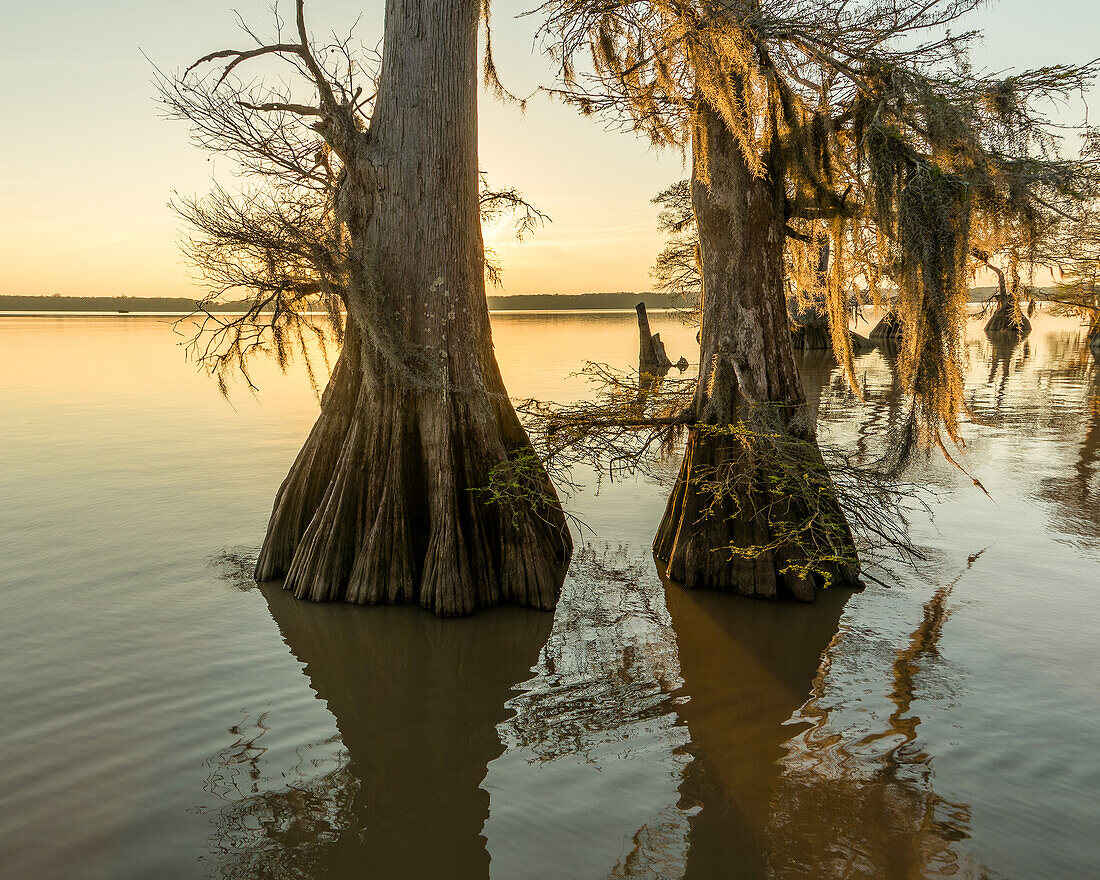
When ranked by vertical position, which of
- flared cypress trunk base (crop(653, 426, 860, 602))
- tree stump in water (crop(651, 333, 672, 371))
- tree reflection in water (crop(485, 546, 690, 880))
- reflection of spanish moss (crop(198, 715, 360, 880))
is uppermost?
tree stump in water (crop(651, 333, 672, 371))

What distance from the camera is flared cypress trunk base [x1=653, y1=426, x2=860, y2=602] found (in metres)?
6.07

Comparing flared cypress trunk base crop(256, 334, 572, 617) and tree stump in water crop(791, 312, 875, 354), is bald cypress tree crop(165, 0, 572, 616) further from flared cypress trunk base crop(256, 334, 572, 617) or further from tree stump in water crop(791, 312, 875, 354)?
tree stump in water crop(791, 312, 875, 354)

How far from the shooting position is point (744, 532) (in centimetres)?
629

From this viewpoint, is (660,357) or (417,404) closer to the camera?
(417,404)

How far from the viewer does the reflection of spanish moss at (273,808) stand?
3193mm

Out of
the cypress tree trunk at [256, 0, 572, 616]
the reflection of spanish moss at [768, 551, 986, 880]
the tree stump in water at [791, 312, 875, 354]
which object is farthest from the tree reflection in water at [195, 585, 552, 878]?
the tree stump in water at [791, 312, 875, 354]

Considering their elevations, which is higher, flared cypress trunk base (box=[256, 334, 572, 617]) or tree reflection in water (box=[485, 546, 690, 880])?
flared cypress trunk base (box=[256, 334, 572, 617])

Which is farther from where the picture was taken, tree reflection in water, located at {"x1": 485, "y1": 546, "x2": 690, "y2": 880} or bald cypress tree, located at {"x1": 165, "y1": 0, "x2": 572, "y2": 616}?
bald cypress tree, located at {"x1": 165, "y1": 0, "x2": 572, "y2": 616}

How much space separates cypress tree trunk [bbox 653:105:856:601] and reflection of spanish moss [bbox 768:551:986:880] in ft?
6.39

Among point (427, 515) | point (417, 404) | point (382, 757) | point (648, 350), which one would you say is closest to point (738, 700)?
point (382, 757)

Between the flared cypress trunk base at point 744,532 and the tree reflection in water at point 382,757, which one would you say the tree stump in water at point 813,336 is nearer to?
the flared cypress trunk base at point 744,532

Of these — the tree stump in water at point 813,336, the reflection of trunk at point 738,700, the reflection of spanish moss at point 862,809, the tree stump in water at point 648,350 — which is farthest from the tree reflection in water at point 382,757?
the tree stump in water at point 813,336

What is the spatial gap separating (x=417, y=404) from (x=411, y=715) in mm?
2671

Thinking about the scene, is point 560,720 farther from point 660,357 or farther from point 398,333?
point 660,357
